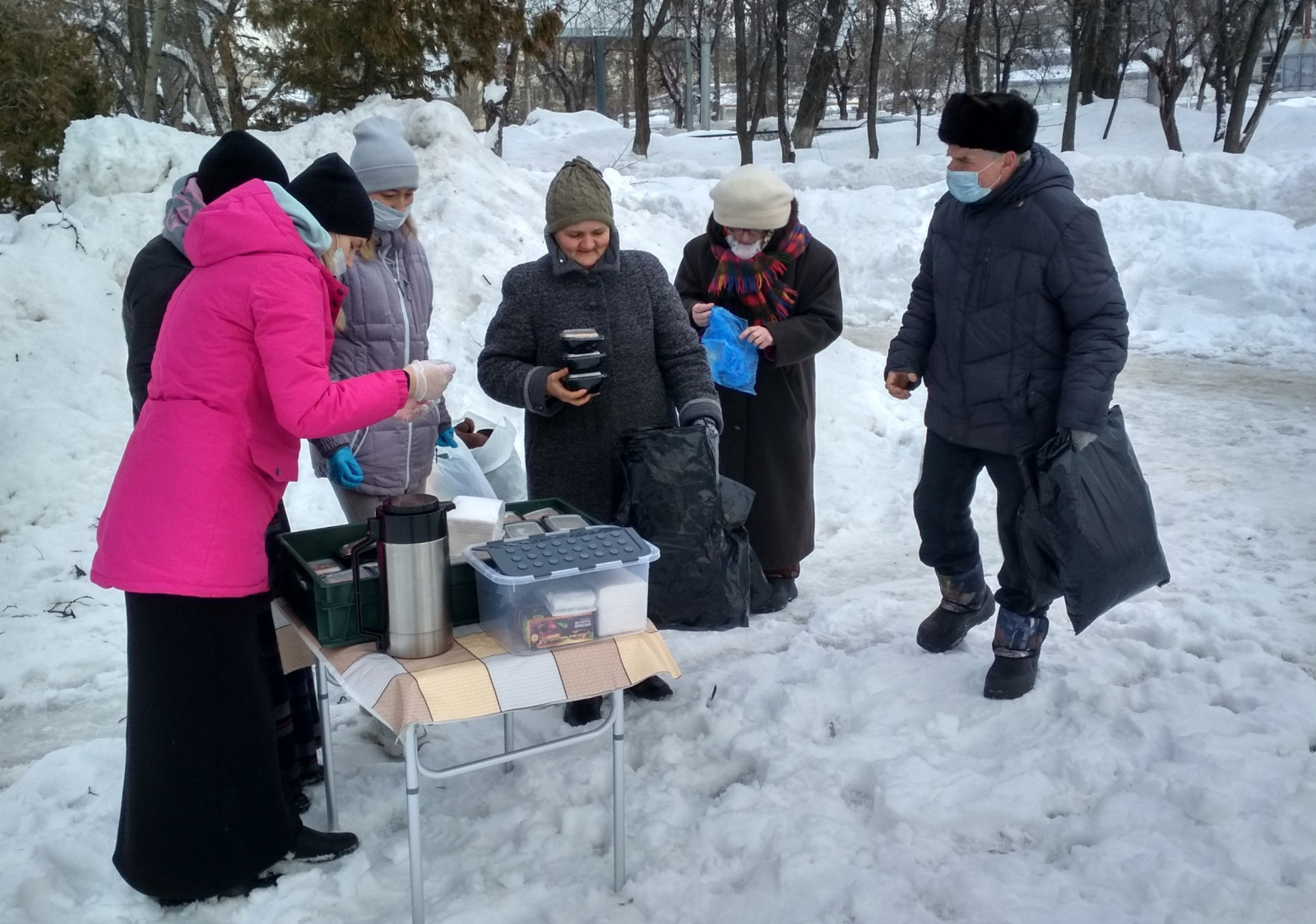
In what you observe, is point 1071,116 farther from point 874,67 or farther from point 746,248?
point 746,248

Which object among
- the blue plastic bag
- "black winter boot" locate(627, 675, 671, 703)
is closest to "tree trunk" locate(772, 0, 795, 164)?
the blue plastic bag

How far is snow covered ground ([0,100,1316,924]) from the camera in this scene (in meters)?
2.80

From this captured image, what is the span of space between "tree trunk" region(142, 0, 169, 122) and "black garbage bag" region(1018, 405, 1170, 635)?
1356cm

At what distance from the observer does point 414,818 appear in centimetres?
253

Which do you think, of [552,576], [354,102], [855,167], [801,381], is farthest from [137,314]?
[855,167]

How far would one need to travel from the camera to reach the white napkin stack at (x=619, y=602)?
2543 millimetres

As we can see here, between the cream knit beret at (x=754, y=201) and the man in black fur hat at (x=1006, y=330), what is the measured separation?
0.56m

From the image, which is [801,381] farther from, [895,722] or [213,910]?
[213,910]

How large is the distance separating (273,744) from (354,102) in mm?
8698

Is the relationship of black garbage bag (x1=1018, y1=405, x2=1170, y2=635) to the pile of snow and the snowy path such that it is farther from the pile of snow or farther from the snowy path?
the pile of snow

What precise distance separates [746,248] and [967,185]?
1.01 metres

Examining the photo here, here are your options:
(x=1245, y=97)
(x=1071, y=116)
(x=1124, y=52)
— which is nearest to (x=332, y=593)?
(x=1245, y=97)

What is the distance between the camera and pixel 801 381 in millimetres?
4496

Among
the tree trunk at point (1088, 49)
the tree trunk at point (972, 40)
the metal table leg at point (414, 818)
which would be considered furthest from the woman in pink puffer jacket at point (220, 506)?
the tree trunk at point (1088, 49)
